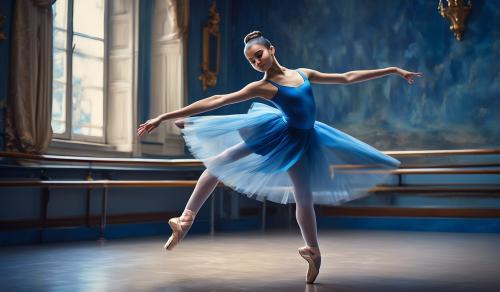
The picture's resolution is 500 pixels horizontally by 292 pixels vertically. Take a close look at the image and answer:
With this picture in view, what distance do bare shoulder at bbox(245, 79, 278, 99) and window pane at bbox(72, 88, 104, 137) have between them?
407 cm

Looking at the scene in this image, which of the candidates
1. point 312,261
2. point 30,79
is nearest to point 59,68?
point 30,79

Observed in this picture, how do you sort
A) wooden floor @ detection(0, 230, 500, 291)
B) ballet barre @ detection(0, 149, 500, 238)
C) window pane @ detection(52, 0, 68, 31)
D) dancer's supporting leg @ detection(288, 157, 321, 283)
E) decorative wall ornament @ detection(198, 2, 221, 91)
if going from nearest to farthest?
1. wooden floor @ detection(0, 230, 500, 291)
2. dancer's supporting leg @ detection(288, 157, 321, 283)
3. ballet barre @ detection(0, 149, 500, 238)
4. window pane @ detection(52, 0, 68, 31)
5. decorative wall ornament @ detection(198, 2, 221, 91)

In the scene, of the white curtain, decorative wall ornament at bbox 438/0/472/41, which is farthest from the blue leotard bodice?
decorative wall ornament at bbox 438/0/472/41

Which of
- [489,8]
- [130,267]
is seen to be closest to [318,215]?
[489,8]

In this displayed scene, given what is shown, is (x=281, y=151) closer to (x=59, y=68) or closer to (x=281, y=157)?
(x=281, y=157)

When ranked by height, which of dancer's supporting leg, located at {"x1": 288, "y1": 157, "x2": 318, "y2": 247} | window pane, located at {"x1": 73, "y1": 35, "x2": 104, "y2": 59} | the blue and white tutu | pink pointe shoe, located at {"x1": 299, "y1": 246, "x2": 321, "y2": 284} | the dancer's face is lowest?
pink pointe shoe, located at {"x1": 299, "y1": 246, "x2": 321, "y2": 284}

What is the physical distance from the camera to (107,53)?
7484mm

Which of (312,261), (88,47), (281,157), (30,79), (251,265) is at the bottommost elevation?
(251,265)

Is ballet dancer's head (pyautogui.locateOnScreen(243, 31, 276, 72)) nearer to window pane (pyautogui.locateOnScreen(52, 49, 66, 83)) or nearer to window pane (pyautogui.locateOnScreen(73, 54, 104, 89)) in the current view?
window pane (pyautogui.locateOnScreen(52, 49, 66, 83))

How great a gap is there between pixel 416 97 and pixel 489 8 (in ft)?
4.05

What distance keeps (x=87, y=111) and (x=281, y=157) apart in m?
4.24

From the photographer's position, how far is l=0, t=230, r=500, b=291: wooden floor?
131 inches

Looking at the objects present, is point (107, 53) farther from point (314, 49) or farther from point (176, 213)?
point (314, 49)

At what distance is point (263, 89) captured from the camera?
338cm
